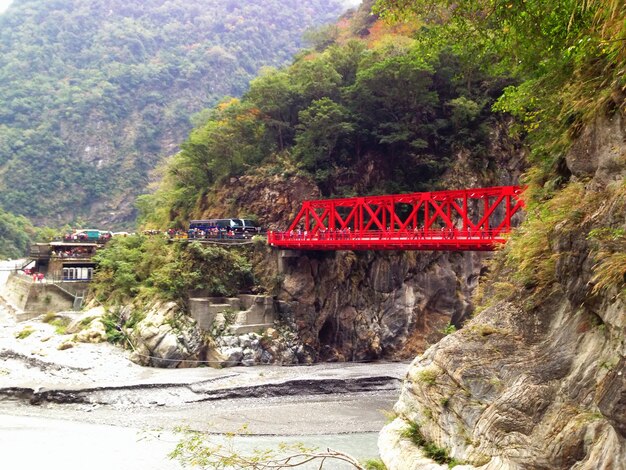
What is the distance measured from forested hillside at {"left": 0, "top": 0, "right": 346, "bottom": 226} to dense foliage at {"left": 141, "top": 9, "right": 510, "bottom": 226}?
71447mm

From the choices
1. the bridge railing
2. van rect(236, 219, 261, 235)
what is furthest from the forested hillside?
the bridge railing

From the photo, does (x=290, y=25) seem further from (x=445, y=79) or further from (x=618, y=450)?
(x=618, y=450)

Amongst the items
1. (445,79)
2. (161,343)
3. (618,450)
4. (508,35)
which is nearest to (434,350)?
(618,450)

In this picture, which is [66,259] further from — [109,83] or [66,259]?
[109,83]

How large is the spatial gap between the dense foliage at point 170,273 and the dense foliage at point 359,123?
8.15 m

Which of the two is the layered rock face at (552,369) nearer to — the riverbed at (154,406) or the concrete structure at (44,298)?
the riverbed at (154,406)

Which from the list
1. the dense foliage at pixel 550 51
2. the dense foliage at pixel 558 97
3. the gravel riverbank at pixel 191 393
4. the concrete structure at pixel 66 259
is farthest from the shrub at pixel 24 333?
the dense foliage at pixel 558 97

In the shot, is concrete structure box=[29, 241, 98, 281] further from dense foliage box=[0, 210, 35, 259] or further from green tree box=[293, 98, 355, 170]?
dense foliage box=[0, 210, 35, 259]

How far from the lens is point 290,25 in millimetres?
169250

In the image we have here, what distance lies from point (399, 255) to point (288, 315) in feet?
27.3

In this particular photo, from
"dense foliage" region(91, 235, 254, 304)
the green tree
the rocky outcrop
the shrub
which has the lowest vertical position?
the shrub

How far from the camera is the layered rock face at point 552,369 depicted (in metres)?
9.29

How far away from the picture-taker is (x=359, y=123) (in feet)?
143

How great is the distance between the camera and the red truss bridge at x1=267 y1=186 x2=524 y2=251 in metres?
27.9
